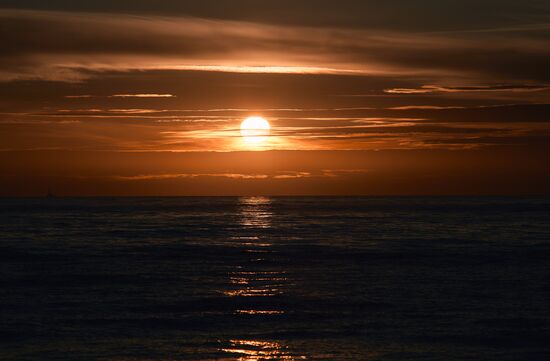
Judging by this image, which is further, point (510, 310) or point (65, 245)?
point (65, 245)

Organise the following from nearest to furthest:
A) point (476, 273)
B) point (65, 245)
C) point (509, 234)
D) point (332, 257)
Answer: point (476, 273), point (332, 257), point (65, 245), point (509, 234)

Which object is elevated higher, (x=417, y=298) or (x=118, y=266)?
(x=118, y=266)

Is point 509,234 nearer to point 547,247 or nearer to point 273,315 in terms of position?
point 547,247

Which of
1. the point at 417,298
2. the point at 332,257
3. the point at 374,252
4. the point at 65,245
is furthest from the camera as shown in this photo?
the point at 65,245

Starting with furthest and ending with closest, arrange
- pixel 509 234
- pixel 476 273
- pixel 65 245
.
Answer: pixel 509 234, pixel 65 245, pixel 476 273

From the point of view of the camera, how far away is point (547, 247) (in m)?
55.6

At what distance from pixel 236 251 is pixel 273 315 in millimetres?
27453

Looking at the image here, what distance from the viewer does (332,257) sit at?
4916 centimetres

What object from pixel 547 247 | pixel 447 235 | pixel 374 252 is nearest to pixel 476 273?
pixel 374 252

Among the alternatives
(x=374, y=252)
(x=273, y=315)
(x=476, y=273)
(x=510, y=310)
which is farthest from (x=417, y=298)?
(x=374, y=252)

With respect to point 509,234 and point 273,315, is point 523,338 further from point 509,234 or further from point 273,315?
point 509,234

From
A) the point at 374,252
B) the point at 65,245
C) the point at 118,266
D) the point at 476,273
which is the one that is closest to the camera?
the point at 476,273

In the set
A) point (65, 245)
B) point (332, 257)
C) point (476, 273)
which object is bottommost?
point (476, 273)

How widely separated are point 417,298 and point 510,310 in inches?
162
